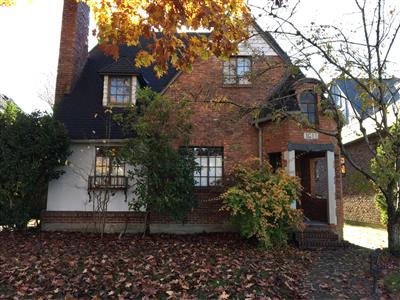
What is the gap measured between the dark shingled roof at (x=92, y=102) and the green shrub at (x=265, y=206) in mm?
4809

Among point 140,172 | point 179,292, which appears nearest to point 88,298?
point 179,292

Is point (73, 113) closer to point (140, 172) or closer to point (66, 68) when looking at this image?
point (66, 68)

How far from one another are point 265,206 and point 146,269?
381 centimetres

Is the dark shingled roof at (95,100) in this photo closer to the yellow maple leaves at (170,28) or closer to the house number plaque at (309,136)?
the house number plaque at (309,136)

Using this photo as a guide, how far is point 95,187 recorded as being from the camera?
39.8ft

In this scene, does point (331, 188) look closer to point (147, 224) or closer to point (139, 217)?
point (147, 224)

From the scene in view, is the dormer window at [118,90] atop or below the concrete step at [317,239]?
atop

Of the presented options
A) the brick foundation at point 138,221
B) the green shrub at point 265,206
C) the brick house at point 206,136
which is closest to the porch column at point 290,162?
the brick house at point 206,136

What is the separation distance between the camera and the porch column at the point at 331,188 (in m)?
11.5

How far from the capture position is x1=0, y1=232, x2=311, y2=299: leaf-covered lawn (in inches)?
250

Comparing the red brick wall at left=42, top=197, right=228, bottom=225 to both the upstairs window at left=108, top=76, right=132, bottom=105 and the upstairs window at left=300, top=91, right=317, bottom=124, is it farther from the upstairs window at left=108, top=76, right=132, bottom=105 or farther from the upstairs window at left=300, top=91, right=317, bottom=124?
the upstairs window at left=300, top=91, right=317, bottom=124

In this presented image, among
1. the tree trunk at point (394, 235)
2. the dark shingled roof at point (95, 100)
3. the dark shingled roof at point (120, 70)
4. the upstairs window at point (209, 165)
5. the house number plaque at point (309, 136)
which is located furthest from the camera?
the dark shingled roof at point (120, 70)

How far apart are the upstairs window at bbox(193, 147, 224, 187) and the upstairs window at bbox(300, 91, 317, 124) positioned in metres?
3.18

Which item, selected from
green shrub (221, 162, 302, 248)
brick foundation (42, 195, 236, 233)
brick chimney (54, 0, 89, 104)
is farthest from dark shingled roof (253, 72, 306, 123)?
brick chimney (54, 0, 89, 104)
